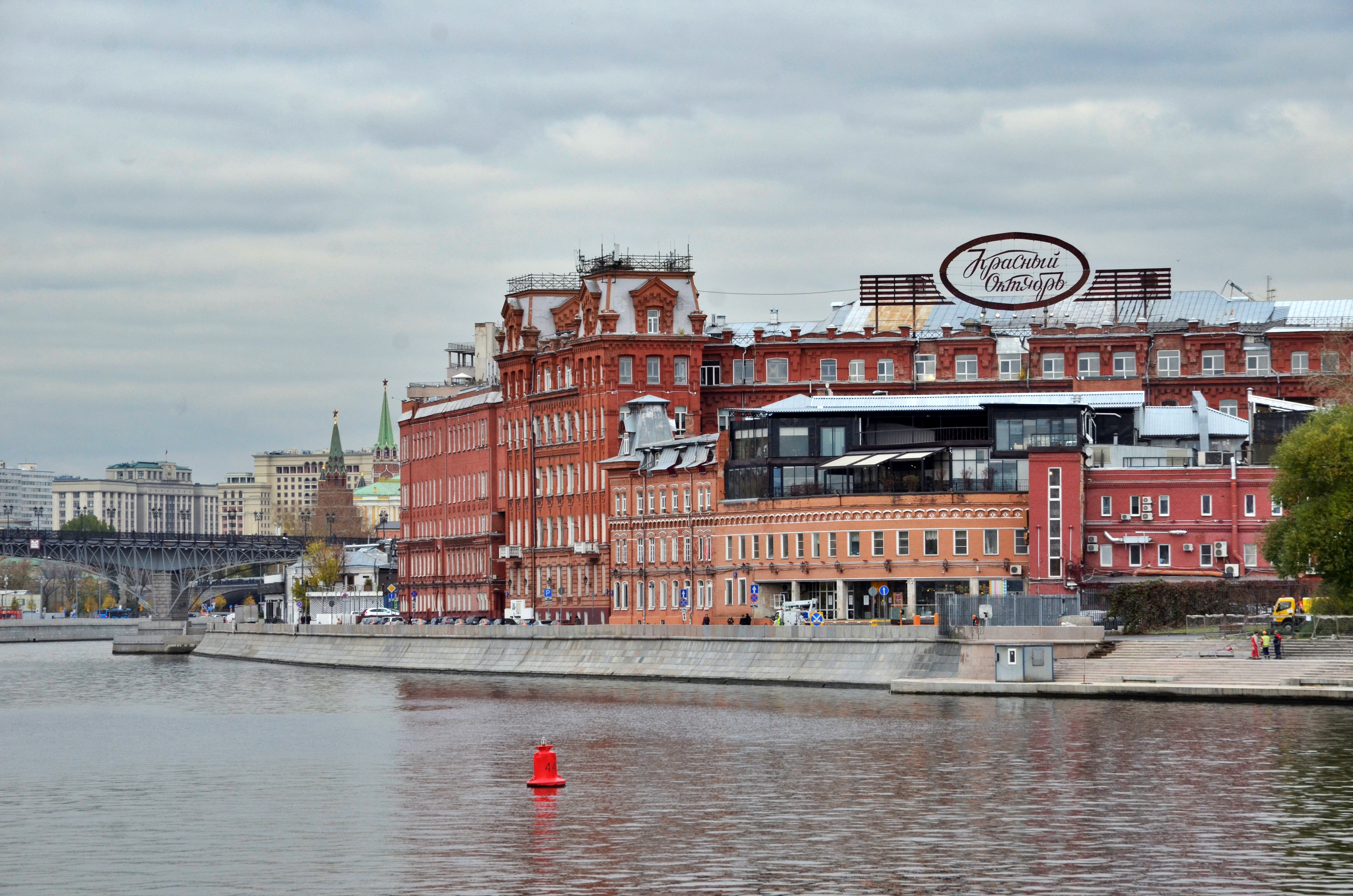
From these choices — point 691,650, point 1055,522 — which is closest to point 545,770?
point 691,650

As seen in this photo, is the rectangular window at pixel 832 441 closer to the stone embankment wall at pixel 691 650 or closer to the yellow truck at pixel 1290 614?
the stone embankment wall at pixel 691 650

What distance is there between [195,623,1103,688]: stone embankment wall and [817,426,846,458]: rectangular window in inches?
768

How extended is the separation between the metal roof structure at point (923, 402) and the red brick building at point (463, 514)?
130 feet

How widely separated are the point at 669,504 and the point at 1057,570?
110 feet

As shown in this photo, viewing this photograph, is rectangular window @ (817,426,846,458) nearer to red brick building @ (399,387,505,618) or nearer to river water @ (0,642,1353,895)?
river water @ (0,642,1353,895)

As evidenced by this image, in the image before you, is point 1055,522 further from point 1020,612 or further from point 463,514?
point 463,514

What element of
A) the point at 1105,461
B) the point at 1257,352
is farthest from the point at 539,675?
the point at 1257,352

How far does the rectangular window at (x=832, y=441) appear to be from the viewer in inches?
5477

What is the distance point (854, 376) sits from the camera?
533 ft

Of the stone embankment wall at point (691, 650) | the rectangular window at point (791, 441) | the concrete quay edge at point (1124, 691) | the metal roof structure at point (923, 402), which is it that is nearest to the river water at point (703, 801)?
the concrete quay edge at point (1124, 691)

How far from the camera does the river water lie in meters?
42.7

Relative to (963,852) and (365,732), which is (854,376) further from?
(963,852)

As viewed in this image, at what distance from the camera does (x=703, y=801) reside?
56.0 m

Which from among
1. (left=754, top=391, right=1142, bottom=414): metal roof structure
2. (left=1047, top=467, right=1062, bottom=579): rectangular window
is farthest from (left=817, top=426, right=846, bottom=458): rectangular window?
A: (left=1047, top=467, right=1062, bottom=579): rectangular window
